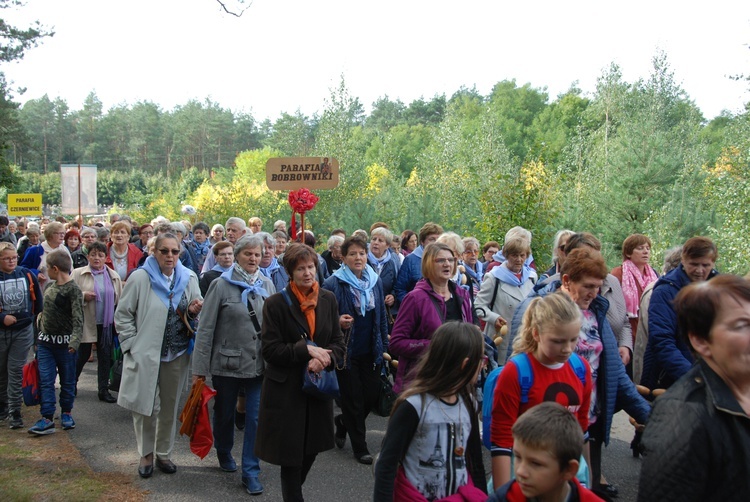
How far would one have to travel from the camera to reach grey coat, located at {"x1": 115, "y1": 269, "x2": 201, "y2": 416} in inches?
232

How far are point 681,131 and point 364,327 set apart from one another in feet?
132

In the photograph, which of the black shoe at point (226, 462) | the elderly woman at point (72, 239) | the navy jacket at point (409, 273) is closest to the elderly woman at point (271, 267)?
the navy jacket at point (409, 273)

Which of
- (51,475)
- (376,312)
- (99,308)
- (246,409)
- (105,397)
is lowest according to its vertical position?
(105,397)

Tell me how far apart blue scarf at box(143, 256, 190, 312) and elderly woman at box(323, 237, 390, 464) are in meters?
1.46

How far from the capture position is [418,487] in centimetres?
316

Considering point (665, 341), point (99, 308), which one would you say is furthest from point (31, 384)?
point (665, 341)

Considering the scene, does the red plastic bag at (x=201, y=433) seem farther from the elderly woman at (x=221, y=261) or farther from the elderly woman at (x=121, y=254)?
the elderly woman at (x=121, y=254)

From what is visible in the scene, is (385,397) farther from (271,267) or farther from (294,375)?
(294,375)

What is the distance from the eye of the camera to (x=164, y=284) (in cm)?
604

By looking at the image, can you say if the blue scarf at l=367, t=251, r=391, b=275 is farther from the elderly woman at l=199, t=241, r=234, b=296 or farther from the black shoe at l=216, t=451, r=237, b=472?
the black shoe at l=216, t=451, r=237, b=472

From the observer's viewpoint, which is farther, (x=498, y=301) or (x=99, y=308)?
(x=99, y=308)

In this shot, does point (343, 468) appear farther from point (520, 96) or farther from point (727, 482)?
point (520, 96)

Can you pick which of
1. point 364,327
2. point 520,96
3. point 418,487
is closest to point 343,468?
point 364,327

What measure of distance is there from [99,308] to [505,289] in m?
5.15
